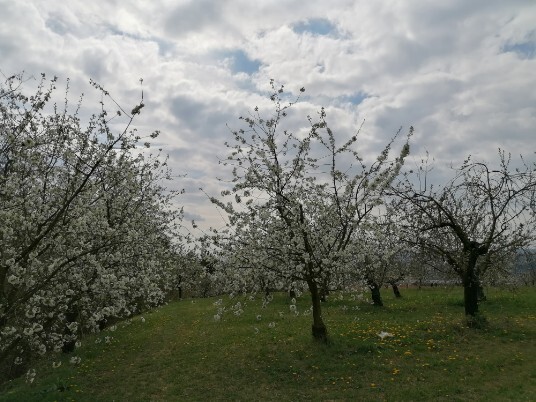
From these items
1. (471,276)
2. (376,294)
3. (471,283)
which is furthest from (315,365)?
(376,294)

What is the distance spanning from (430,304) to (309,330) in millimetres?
10801

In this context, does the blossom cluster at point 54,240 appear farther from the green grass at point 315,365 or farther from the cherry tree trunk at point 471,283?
the cherry tree trunk at point 471,283

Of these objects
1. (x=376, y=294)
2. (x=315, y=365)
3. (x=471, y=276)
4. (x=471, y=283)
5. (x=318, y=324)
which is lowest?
(x=315, y=365)

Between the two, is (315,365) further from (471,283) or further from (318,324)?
(471,283)

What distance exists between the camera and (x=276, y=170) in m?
14.9

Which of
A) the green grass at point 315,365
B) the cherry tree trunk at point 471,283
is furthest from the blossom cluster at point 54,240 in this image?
the cherry tree trunk at point 471,283

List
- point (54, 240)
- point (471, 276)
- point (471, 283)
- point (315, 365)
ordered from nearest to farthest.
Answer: point (54, 240), point (315, 365), point (471, 276), point (471, 283)

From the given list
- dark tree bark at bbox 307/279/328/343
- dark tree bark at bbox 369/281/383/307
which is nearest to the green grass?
dark tree bark at bbox 307/279/328/343

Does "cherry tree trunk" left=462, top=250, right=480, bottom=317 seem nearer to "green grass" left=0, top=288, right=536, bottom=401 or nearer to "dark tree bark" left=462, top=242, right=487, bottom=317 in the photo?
"dark tree bark" left=462, top=242, right=487, bottom=317

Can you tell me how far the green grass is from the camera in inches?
461

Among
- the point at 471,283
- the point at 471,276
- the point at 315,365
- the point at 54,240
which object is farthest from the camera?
the point at 471,283

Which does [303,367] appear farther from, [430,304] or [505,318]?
[430,304]

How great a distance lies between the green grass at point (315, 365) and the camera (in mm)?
11719

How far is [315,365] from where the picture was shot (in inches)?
547
